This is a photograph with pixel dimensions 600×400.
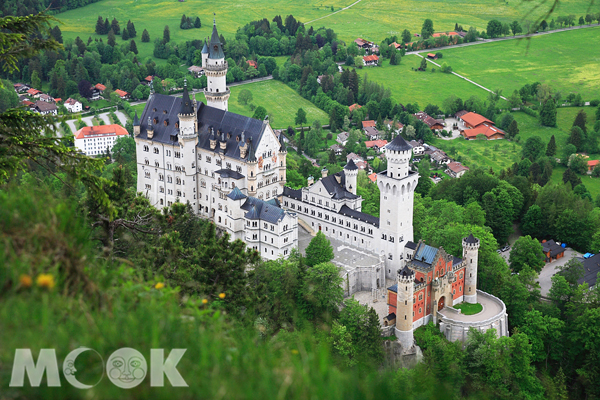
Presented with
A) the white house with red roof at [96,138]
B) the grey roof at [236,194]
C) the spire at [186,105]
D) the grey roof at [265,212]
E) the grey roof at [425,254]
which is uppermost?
the spire at [186,105]

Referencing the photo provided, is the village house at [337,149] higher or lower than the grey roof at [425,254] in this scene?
lower

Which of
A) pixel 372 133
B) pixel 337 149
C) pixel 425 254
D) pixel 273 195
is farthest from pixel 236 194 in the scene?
pixel 372 133

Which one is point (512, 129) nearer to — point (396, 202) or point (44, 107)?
point (396, 202)

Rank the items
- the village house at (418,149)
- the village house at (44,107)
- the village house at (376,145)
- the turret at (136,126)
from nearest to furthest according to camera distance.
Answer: the turret at (136,126)
the village house at (418,149)
the village house at (376,145)
the village house at (44,107)

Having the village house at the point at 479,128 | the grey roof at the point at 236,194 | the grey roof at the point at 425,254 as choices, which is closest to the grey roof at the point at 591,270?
the grey roof at the point at 425,254

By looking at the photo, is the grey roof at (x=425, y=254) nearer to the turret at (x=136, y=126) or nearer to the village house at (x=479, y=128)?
the turret at (x=136, y=126)

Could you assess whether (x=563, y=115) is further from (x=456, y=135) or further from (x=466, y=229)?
(x=466, y=229)

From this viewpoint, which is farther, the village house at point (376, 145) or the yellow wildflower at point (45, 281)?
the village house at point (376, 145)

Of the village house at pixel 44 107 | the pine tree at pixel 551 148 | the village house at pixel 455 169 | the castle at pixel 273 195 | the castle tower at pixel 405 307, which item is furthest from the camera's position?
the village house at pixel 44 107
